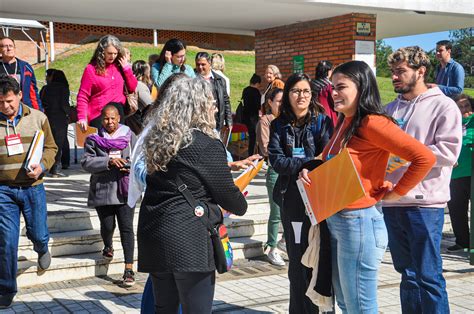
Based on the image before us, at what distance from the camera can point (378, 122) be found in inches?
118

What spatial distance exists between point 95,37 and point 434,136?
101 ft

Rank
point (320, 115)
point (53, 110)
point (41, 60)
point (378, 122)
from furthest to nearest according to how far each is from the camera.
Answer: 1. point (41, 60)
2. point (53, 110)
3. point (320, 115)
4. point (378, 122)

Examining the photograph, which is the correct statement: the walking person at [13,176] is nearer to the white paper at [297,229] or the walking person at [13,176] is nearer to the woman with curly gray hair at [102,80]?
the woman with curly gray hair at [102,80]

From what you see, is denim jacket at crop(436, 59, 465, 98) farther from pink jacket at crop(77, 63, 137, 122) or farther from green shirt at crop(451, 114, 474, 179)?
pink jacket at crop(77, 63, 137, 122)

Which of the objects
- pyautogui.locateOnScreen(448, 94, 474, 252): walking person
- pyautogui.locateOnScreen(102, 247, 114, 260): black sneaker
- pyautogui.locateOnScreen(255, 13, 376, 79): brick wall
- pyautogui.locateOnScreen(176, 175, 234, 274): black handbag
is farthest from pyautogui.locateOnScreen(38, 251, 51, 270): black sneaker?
pyautogui.locateOnScreen(255, 13, 376, 79): brick wall

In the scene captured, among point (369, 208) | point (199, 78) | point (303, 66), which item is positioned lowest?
point (369, 208)

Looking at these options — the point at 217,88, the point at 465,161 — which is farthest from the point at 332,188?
the point at 465,161

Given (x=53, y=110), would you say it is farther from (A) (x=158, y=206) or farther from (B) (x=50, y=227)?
(A) (x=158, y=206)

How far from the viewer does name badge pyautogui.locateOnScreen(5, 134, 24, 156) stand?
4892mm

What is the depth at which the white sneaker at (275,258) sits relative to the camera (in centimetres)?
630

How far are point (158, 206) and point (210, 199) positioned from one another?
11.9 inches

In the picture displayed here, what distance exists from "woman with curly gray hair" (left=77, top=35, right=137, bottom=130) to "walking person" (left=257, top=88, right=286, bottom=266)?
1.54 metres

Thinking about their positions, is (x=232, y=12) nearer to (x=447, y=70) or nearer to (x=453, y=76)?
(x=447, y=70)

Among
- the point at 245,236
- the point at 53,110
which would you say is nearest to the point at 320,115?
the point at 245,236
